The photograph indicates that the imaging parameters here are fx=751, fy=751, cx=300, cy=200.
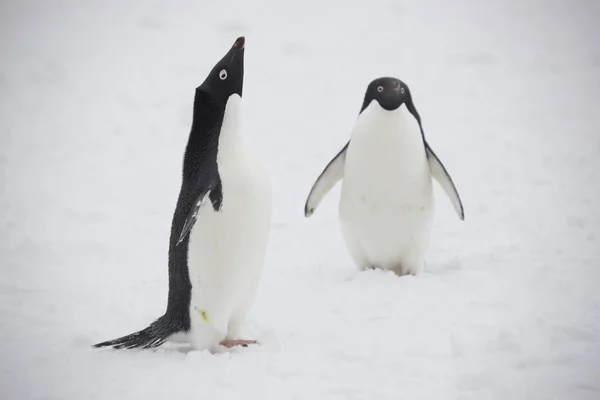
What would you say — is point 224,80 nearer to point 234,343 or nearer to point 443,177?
point 234,343

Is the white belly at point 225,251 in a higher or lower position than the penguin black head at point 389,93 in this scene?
lower

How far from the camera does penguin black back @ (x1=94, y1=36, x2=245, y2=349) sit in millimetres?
3488

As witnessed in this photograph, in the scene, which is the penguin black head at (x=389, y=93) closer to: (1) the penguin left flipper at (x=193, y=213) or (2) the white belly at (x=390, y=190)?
(2) the white belly at (x=390, y=190)

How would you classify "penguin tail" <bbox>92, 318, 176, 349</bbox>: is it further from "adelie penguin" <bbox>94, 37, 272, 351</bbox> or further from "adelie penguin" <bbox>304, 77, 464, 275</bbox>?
"adelie penguin" <bbox>304, 77, 464, 275</bbox>

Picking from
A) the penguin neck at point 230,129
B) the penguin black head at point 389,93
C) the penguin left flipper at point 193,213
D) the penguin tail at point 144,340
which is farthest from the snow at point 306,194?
the penguin black head at point 389,93

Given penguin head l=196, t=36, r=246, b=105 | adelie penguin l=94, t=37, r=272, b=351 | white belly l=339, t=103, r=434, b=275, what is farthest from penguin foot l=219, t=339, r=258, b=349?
white belly l=339, t=103, r=434, b=275

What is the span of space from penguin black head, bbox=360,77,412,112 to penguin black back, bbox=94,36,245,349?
1602mm

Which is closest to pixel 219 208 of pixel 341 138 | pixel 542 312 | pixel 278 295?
pixel 278 295

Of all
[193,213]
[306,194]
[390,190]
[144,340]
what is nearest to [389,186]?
[390,190]

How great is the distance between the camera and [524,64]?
12094 millimetres

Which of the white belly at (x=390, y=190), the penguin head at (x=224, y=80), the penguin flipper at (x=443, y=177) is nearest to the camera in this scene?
the penguin head at (x=224, y=80)

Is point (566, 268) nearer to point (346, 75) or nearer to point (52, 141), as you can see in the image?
point (52, 141)

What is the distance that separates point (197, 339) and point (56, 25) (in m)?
11.4

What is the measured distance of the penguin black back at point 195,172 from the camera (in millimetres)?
3488
